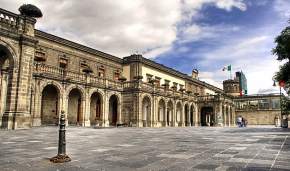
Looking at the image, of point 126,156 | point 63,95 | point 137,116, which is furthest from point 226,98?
point 126,156

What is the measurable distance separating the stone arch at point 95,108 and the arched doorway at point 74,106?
171 cm

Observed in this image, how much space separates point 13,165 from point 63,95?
17.7 metres

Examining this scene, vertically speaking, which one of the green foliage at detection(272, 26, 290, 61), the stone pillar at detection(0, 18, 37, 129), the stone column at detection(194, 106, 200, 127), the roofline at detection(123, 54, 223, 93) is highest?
the roofline at detection(123, 54, 223, 93)

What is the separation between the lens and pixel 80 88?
23891mm

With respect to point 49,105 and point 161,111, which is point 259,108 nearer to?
point 161,111

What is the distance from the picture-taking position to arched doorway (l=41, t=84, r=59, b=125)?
74.5 feet

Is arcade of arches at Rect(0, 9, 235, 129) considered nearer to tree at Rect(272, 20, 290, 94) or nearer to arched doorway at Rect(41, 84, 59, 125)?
arched doorway at Rect(41, 84, 59, 125)

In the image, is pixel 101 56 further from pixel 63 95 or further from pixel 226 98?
pixel 226 98

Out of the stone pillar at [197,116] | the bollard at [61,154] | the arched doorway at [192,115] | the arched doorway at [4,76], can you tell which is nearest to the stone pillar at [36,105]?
the arched doorway at [4,76]

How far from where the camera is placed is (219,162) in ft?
17.6

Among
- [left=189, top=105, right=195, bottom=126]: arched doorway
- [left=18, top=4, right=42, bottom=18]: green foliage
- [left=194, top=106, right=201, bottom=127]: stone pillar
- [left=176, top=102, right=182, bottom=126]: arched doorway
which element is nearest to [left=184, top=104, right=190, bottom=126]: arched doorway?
[left=189, top=105, right=195, bottom=126]: arched doorway

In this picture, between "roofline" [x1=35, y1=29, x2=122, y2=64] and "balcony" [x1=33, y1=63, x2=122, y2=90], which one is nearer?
"balcony" [x1=33, y1=63, x2=122, y2=90]

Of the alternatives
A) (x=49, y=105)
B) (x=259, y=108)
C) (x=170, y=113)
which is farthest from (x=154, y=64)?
(x=259, y=108)

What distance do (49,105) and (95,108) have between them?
20.3 feet
